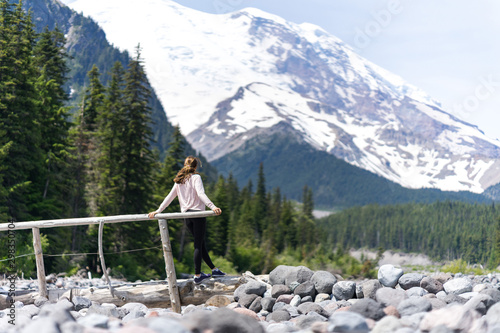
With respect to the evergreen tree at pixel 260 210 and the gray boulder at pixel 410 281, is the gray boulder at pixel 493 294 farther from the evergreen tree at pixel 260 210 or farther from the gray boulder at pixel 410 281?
the evergreen tree at pixel 260 210

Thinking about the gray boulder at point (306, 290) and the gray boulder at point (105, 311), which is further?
the gray boulder at point (306, 290)

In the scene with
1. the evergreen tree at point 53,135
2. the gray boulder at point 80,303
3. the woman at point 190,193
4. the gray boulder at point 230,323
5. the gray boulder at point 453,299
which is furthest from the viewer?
the evergreen tree at point 53,135

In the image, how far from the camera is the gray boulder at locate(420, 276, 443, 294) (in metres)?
9.06

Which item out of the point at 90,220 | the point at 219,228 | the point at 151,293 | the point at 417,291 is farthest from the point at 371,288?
the point at 219,228

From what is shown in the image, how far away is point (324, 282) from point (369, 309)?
3534 millimetres

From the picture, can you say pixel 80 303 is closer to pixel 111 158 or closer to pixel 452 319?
pixel 452 319

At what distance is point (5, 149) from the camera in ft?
84.9

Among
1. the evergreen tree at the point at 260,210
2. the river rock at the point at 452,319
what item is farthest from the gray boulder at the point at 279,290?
the evergreen tree at the point at 260,210

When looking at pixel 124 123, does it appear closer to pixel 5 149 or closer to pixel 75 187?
pixel 75 187

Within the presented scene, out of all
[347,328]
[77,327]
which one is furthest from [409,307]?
[77,327]

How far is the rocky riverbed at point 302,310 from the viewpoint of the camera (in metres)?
4.84

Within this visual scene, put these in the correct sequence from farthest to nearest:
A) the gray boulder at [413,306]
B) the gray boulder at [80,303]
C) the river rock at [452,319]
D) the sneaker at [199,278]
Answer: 1. the sneaker at [199,278]
2. the gray boulder at [80,303]
3. the gray boulder at [413,306]
4. the river rock at [452,319]

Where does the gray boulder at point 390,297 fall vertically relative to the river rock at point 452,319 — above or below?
below

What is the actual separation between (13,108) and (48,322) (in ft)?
84.2
